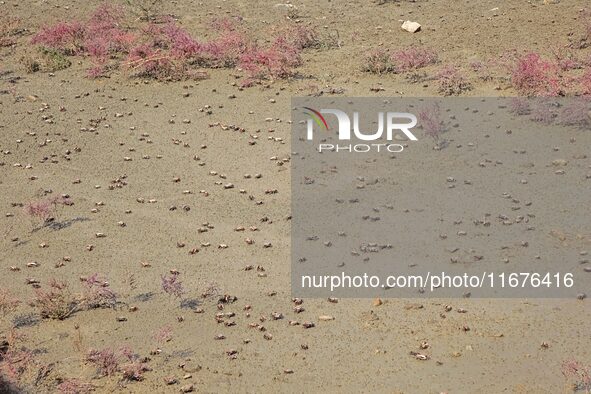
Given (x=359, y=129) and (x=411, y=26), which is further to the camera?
(x=411, y=26)

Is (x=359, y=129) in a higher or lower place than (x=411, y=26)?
lower

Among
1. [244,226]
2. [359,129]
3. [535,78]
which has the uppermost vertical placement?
[535,78]

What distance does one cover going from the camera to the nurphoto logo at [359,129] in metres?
13.3

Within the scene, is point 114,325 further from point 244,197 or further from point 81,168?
point 81,168

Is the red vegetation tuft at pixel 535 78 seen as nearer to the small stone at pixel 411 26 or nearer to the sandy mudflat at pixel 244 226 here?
the sandy mudflat at pixel 244 226

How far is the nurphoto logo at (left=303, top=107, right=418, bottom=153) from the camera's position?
13.3 m

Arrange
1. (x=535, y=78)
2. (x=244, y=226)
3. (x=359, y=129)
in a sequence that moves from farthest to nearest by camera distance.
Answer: (x=535, y=78) < (x=359, y=129) < (x=244, y=226)

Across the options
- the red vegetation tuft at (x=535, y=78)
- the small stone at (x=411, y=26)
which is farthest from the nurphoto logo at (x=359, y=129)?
the small stone at (x=411, y=26)

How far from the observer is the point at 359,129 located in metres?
13.9

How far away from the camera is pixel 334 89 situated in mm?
15141

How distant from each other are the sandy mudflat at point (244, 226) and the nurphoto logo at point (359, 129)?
19.2 inches

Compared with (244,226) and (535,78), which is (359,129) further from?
(244,226)

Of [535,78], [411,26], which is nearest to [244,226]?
[535,78]

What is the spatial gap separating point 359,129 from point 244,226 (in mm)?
3330
